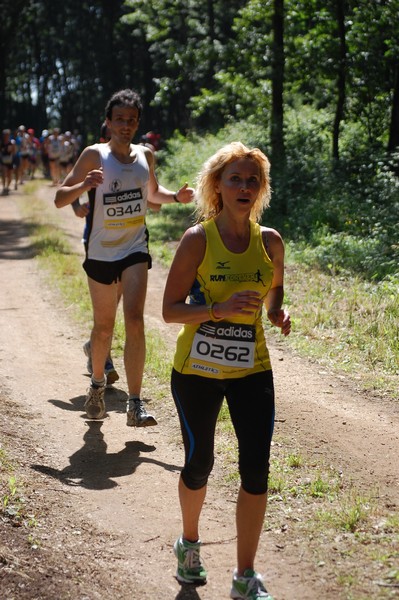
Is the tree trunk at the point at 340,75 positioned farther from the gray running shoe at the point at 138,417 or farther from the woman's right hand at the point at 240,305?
the woman's right hand at the point at 240,305

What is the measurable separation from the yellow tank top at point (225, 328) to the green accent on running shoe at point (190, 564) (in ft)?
2.80

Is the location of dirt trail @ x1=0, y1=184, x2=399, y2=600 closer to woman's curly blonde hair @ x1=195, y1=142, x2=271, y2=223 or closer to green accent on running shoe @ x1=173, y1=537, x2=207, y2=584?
green accent on running shoe @ x1=173, y1=537, x2=207, y2=584

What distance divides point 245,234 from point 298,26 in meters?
17.9

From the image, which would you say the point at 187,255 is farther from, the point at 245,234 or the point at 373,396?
the point at 373,396

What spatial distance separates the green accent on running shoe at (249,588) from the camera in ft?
12.7

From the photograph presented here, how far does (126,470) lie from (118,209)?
1.82 meters

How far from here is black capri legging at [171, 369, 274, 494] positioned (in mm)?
3885

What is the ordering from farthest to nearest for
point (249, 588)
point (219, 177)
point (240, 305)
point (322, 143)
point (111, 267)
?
point (322, 143) → point (111, 267) → point (219, 177) → point (249, 588) → point (240, 305)

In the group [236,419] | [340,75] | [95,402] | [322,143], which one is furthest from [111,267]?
[322,143]

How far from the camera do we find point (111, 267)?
6469 mm

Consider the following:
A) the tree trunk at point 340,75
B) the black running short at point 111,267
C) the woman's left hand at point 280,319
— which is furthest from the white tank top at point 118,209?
the tree trunk at point 340,75

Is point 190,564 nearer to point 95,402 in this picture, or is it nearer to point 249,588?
point 249,588

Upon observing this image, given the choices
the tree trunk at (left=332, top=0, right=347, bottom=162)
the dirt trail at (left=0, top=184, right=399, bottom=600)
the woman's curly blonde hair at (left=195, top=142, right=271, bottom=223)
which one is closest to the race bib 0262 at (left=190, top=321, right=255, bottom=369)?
the woman's curly blonde hair at (left=195, top=142, right=271, bottom=223)

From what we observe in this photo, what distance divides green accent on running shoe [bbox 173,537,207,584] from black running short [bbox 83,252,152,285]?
2633mm
